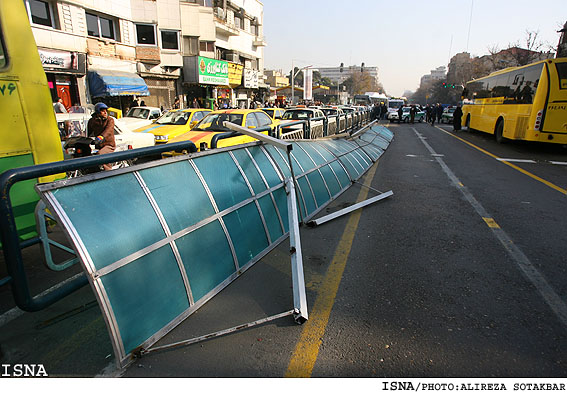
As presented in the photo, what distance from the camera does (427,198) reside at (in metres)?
7.11

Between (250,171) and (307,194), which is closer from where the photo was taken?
(250,171)

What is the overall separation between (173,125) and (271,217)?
31.3ft

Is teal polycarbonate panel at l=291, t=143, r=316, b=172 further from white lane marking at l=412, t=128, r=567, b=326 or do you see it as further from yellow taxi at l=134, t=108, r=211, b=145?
yellow taxi at l=134, t=108, r=211, b=145

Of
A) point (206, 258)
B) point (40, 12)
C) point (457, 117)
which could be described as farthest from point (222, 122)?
point (457, 117)

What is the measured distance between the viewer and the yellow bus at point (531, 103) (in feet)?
40.1

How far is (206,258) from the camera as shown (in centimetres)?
337

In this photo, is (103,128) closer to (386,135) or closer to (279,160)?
(279,160)

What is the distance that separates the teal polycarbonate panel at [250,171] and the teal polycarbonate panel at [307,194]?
1.32 metres

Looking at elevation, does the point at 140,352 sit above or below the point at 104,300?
below

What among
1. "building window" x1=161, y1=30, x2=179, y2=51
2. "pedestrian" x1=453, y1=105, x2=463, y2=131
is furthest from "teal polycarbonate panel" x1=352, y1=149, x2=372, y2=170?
"building window" x1=161, y1=30, x2=179, y2=51

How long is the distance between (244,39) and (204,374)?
4668 centimetres

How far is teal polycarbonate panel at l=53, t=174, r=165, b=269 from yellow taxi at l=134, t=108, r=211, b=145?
26.9 feet

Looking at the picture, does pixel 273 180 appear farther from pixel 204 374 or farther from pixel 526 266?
pixel 526 266
